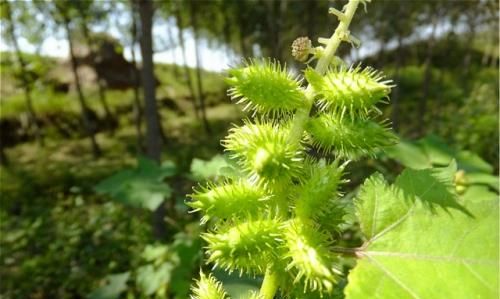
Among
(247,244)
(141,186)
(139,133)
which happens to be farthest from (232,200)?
(139,133)

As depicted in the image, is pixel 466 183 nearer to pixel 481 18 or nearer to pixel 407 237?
pixel 407 237

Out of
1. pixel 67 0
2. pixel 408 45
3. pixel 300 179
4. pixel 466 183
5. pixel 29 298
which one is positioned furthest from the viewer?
pixel 408 45

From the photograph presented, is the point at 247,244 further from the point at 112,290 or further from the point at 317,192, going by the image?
the point at 112,290

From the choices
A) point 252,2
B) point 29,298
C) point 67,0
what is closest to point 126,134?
point 252,2

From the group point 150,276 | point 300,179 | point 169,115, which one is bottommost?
Result: point 169,115

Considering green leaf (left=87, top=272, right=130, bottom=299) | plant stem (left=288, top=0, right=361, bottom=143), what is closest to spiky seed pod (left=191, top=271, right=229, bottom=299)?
plant stem (left=288, top=0, right=361, bottom=143)

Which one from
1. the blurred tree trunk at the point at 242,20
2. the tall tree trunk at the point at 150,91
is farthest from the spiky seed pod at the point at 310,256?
the blurred tree trunk at the point at 242,20
